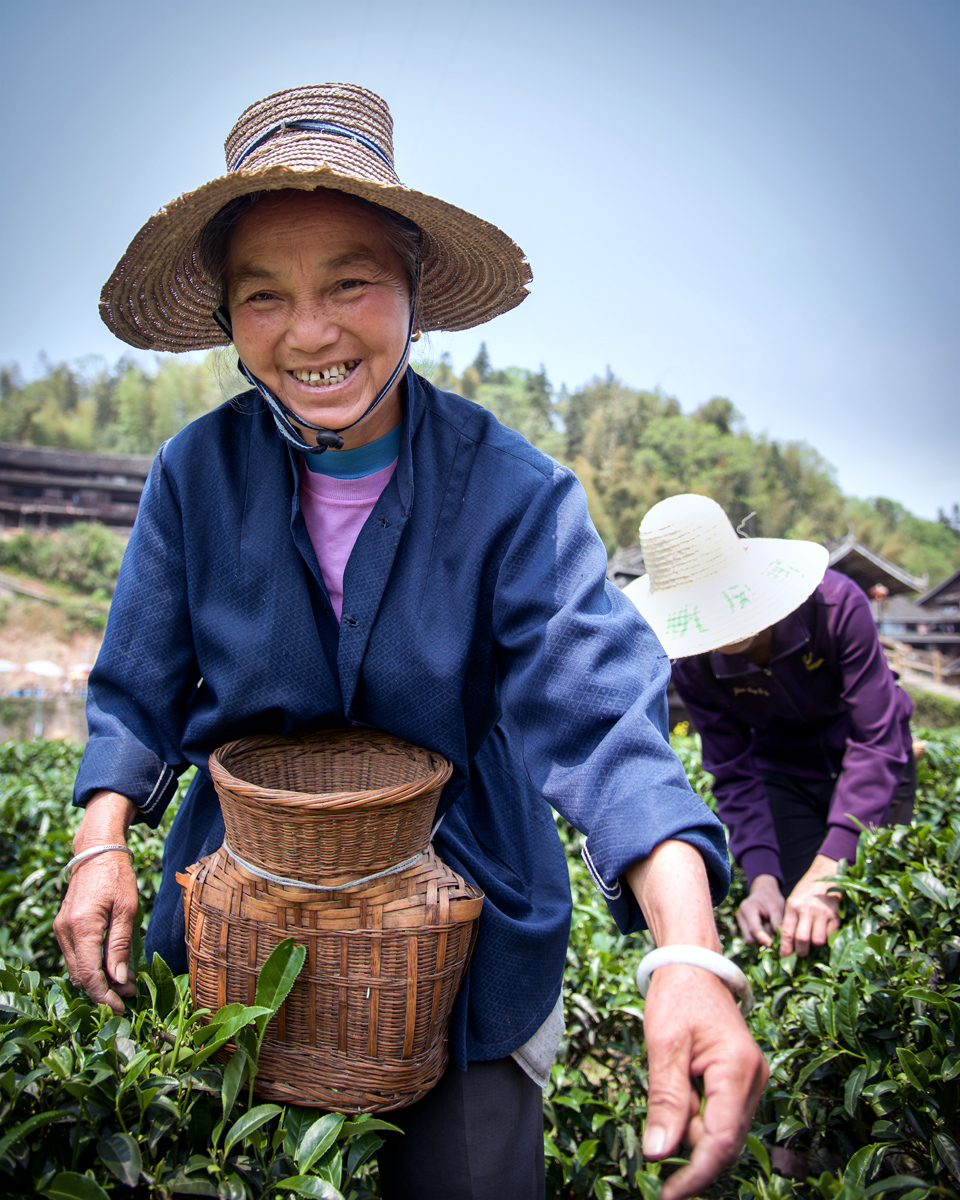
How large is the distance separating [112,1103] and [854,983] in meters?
1.25

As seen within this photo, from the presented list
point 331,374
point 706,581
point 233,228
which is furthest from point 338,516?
point 706,581

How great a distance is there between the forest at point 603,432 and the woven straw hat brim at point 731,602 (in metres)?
47.2

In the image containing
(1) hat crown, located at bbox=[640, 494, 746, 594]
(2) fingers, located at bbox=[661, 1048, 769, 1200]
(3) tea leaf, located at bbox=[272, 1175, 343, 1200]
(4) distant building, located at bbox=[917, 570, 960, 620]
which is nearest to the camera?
(2) fingers, located at bbox=[661, 1048, 769, 1200]

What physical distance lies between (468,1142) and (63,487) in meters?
44.3

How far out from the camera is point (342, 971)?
117 centimetres

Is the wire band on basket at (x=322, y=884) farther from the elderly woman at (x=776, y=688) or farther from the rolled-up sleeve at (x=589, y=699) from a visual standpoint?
the elderly woman at (x=776, y=688)

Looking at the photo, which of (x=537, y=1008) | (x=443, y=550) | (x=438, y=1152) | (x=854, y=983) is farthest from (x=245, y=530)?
(x=854, y=983)

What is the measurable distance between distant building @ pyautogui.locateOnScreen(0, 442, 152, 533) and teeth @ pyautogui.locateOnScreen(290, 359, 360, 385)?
42.0 metres

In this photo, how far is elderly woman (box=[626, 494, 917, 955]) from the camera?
2.51m

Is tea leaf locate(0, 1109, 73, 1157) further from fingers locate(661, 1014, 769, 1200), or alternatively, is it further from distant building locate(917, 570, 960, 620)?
distant building locate(917, 570, 960, 620)

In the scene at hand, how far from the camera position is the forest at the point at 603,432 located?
53.2 meters

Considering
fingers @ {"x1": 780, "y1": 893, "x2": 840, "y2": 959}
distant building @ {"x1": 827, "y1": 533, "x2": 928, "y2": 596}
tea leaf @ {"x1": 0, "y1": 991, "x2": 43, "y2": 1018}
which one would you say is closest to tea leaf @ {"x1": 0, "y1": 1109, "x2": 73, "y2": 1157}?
tea leaf @ {"x1": 0, "y1": 991, "x2": 43, "y2": 1018}

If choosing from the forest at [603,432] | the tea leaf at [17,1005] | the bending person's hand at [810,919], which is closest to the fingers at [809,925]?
the bending person's hand at [810,919]

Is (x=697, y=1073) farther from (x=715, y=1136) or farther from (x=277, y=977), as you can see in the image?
(x=277, y=977)
